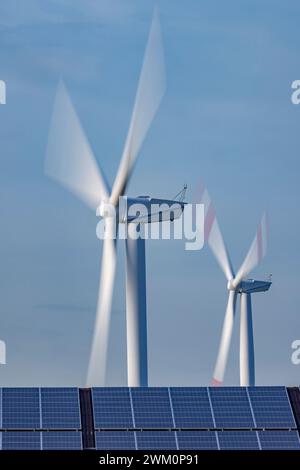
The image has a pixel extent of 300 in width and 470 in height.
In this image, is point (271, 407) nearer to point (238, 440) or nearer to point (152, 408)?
point (238, 440)

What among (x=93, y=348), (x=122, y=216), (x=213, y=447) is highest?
(x=122, y=216)

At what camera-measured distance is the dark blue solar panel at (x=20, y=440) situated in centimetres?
5850

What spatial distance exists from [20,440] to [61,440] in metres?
1.49

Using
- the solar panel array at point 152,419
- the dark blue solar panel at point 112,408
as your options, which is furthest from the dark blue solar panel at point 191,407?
the dark blue solar panel at point 112,408

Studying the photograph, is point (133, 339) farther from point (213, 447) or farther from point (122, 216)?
point (213, 447)

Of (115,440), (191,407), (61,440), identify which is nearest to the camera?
(61,440)

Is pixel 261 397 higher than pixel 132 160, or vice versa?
pixel 132 160

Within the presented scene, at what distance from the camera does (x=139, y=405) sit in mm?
61281

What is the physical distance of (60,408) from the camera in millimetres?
60812

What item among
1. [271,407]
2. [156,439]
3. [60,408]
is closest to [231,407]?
[271,407]

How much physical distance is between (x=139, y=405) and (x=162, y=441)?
2.51 metres
